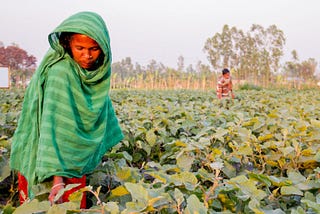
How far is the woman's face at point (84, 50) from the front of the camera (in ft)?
4.96

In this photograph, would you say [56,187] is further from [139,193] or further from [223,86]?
[223,86]

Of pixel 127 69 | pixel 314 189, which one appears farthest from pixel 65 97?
pixel 127 69

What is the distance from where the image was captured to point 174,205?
3.78 feet

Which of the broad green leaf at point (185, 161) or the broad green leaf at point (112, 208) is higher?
the broad green leaf at point (112, 208)

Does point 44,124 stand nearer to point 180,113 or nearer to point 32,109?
point 32,109

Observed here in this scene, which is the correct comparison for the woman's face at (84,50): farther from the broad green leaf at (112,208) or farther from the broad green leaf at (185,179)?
the broad green leaf at (112,208)

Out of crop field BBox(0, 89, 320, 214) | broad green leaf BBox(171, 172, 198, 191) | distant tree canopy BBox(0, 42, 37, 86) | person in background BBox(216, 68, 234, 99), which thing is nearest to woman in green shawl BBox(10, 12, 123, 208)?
crop field BBox(0, 89, 320, 214)

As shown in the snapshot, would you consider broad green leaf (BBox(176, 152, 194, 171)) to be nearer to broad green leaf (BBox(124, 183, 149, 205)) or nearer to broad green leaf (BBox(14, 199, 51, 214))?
broad green leaf (BBox(124, 183, 149, 205))

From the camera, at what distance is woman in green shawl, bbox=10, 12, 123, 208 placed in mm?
1480

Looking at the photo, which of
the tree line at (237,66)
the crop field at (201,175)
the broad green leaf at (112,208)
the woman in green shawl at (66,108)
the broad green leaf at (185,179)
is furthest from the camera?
the tree line at (237,66)

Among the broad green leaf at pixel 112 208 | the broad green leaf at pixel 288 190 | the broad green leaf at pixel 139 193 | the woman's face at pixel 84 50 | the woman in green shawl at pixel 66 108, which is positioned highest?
the woman's face at pixel 84 50

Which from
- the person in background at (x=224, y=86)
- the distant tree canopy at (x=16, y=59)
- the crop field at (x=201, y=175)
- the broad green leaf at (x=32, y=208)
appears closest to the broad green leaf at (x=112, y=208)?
the crop field at (x=201, y=175)

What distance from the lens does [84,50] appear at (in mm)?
1533

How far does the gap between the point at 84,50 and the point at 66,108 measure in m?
0.24
